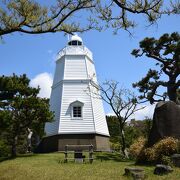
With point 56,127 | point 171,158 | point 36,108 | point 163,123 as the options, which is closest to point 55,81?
point 56,127

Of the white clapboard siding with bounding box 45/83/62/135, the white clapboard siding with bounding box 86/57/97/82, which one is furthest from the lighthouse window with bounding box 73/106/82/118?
the white clapboard siding with bounding box 86/57/97/82

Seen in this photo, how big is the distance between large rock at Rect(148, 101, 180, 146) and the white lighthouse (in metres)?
14.3

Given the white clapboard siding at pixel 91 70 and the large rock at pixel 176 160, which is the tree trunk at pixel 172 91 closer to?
the large rock at pixel 176 160

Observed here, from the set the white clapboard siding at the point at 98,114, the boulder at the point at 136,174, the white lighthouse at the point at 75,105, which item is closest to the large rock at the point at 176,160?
the boulder at the point at 136,174

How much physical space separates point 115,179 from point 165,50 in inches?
617

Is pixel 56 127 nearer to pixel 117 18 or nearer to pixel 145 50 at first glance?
pixel 145 50

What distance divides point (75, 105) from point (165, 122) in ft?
53.5

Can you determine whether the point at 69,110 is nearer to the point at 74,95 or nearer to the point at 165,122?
the point at 74,95

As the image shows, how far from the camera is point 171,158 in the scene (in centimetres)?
1505

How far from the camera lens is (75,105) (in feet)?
110

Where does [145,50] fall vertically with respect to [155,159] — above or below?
above

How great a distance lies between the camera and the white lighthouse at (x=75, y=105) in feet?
107

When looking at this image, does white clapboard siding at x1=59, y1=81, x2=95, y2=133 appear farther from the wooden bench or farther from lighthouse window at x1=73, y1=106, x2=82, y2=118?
the wooden bench

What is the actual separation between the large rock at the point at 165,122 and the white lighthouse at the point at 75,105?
564 inches
